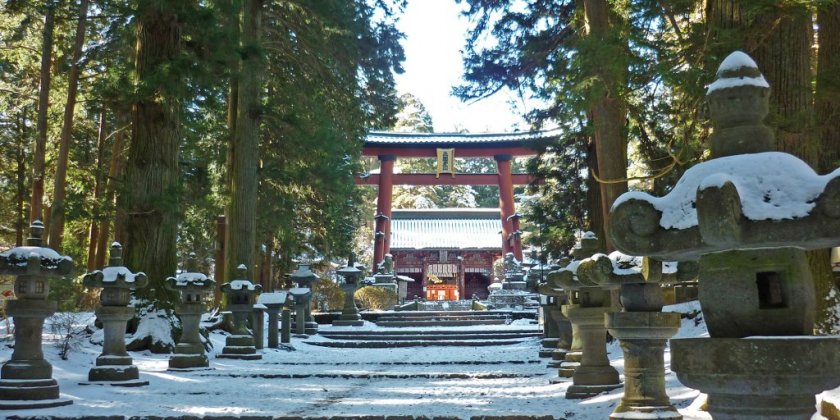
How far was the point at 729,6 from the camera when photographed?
680cm

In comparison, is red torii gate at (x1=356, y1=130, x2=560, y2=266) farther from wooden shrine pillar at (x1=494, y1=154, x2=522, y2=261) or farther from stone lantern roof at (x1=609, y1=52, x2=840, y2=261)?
stone lantern roof at (x1=609, y1=52, x2=840, y2=261)

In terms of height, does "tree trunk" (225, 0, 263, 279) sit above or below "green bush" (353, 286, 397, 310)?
above

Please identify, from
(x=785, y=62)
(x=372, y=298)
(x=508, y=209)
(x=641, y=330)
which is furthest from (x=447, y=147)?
(x=641, y=330)

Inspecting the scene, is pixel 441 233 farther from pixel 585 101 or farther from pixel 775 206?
pixel 775 206

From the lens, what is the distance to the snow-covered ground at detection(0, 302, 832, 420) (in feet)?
20.2

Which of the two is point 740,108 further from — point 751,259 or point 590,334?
point 590,334

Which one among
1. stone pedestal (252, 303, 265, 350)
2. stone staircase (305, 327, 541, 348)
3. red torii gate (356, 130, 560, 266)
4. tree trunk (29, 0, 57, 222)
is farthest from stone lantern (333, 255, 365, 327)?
red torii gate (356, 130, 560, 266)

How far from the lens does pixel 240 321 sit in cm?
1267

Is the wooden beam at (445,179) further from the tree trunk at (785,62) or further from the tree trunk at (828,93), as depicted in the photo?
the tree trunk at (785,62)

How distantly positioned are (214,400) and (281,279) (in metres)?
22.4

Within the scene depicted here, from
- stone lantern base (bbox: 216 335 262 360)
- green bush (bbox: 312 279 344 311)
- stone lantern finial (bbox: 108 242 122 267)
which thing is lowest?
stone lantern base (bbox: 216 335 262 360)

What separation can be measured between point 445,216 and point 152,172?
3355 cm

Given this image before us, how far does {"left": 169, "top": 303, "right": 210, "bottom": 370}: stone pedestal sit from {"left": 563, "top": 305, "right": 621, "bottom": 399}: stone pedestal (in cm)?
585

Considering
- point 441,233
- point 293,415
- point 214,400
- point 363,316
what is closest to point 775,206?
point 293,415
